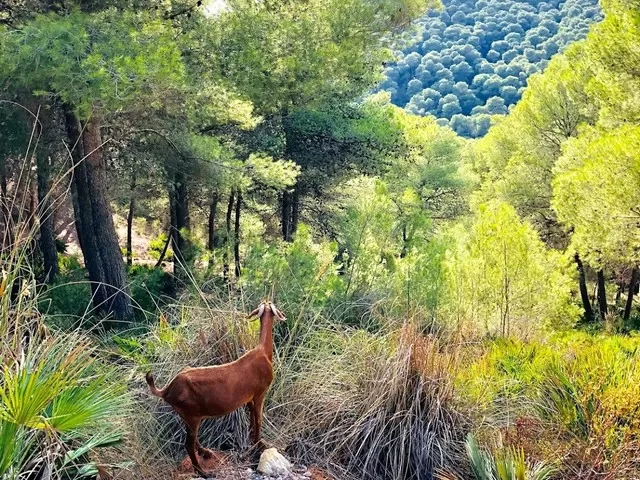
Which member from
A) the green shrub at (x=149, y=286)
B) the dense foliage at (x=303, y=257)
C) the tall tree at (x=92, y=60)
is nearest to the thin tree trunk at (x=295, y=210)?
the dense foliage at (x=303, y=257)

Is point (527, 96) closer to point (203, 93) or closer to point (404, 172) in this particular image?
point (404, 172)

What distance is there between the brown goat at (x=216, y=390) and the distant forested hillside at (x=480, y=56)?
158 ft

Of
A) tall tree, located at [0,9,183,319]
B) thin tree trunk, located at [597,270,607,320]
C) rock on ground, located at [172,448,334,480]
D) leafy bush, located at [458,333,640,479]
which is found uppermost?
tall tree, located at [0,9,183,319]

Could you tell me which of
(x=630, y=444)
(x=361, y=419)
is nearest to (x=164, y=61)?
(x=361, y=419)

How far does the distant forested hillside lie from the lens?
54.6 meters

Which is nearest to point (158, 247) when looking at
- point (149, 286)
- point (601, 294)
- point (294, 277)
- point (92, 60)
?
point (149, 286)

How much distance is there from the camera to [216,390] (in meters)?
2.48

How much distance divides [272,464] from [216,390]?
1.56 ft

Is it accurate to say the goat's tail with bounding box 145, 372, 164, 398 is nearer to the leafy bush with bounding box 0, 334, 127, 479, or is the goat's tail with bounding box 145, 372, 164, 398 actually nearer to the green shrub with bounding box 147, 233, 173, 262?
the leafy bush with bounding box 0, 334, 127, 479

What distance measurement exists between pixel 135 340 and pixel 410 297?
220cm

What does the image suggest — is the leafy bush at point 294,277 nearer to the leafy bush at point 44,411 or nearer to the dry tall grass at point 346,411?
the dry tall grass at point 346,411

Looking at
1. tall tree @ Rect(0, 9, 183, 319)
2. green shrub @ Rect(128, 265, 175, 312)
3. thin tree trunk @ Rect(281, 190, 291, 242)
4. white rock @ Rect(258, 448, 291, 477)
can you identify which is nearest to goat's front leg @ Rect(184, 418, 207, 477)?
white rock @ Rect(258, 448, 291, 477)

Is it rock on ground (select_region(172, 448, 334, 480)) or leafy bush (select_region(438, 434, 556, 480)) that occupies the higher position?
leafy bush (select_region(438, 434, 556, 480))

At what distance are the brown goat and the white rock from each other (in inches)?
4.4
